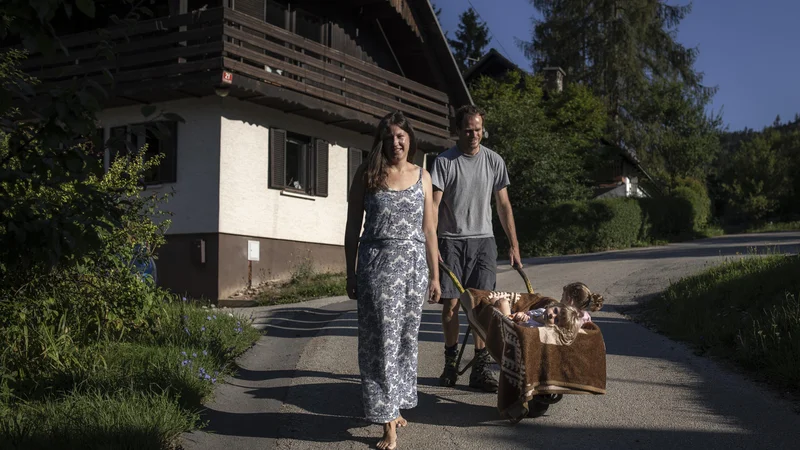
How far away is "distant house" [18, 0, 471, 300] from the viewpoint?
14.4m

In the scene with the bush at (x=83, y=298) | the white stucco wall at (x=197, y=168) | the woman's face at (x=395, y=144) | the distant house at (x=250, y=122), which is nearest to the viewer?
the woman's face at (x=395, y=144)

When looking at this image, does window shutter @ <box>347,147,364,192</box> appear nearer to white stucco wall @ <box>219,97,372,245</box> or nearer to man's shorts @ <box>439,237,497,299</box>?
white stucco wall @ <box>219,97,372,245</box>

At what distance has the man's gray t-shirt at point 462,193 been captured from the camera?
6172mm

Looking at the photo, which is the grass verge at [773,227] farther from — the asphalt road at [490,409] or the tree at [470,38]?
the asphalt road at [490,409]

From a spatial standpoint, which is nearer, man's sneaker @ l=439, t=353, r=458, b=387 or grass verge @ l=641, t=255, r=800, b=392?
man's sneaker @ l=439, t=353, r=458, b=387

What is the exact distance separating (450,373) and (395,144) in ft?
6.71

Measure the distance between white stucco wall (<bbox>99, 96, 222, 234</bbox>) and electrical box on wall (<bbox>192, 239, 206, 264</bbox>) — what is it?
27 cm

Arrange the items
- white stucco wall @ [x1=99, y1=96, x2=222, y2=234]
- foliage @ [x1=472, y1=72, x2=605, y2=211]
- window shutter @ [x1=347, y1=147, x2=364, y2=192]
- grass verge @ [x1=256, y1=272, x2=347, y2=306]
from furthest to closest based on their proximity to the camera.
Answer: foliage @ [x1=472, y1=72, x2=605, y2=211], window shutter @ [x1=347, y1=147, x2=364, y2=192], white stucco wall @ [x1=99, y1=96, x2=222, y2=234], grass verge @ [x1=256, y1=272, x2=347, y2=306]

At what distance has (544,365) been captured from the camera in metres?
4.79

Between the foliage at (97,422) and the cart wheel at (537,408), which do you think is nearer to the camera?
the foliage at (97,422)

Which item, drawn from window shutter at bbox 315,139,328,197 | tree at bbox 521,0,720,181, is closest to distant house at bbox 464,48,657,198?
tree at bbox 521,0,720,181

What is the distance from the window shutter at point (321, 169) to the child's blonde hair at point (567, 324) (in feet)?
42.5

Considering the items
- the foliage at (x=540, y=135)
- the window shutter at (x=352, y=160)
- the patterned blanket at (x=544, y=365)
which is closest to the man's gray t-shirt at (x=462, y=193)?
the patterned blanket at (x=544, y=365)

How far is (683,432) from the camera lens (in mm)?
4918
